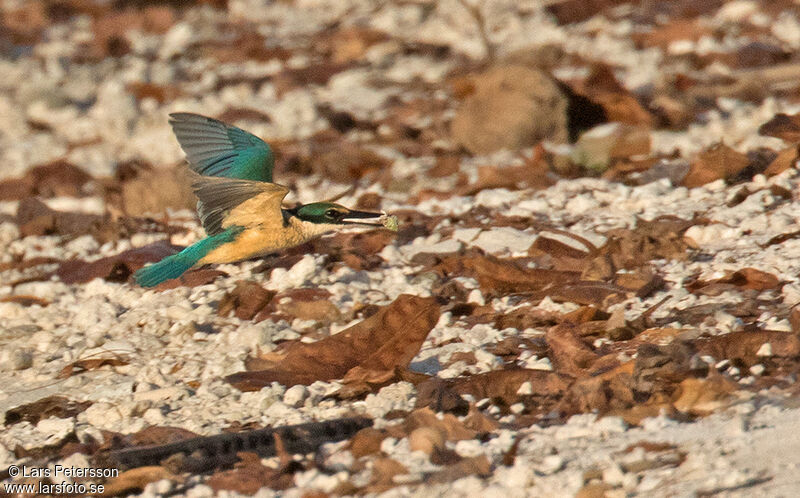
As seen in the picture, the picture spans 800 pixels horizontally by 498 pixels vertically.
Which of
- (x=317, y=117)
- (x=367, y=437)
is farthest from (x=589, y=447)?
(x=317, y=117)

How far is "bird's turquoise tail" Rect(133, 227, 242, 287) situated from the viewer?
13.6ft

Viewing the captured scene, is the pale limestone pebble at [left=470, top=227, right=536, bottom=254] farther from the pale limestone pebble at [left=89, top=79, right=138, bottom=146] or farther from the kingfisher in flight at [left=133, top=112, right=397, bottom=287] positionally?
the pale limestone pebble at [left=89, top=79, right=138, bottom=146]

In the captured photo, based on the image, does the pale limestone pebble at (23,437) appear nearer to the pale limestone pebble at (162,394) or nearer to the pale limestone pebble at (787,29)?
the pale limestone pebble at (162,394)

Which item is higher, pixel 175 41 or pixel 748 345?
pixel 748 345

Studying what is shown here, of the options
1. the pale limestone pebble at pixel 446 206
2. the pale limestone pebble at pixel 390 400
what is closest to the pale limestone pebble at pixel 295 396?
the pale limestone pebble at pixel 390 400

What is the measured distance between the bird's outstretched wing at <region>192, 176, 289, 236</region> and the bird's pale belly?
0.04 meters

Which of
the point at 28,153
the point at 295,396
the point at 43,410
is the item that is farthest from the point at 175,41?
the point at 295,396

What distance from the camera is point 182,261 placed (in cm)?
423

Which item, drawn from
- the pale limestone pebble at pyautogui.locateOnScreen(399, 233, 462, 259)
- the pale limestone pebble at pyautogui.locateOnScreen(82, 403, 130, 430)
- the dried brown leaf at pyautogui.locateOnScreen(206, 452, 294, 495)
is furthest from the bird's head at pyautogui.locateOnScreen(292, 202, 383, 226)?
the dried brown leaf at pyautogui.locateOnScreen(206, 452, 294, 495)

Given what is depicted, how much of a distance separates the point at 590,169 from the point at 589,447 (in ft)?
10.2

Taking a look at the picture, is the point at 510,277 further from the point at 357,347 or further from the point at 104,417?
the point at 104,417

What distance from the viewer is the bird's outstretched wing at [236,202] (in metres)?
4.03

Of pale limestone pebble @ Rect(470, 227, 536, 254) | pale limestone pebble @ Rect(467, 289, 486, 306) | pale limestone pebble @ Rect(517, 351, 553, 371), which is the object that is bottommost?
pale limestone pebble @ Rect(470, 227, 536, 254)

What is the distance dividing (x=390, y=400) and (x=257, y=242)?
3.17 ft
